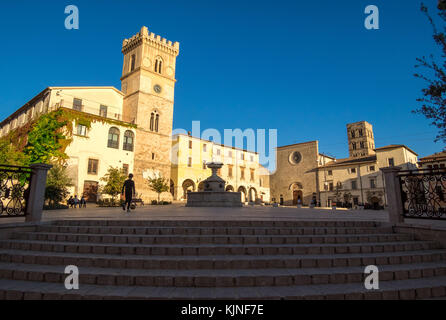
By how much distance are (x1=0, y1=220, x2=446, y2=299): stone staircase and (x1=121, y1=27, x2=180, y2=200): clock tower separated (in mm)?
26293

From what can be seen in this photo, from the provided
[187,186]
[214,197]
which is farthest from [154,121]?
[214,197]

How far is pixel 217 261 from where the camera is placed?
4145 mm

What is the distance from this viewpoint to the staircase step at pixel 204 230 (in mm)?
5488

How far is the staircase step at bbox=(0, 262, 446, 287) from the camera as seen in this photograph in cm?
362

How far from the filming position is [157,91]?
3541cm

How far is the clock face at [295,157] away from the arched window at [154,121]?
29170 millimetres

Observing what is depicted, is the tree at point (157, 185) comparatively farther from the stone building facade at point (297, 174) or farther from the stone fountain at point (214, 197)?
the stone building facade at point (297, 174)

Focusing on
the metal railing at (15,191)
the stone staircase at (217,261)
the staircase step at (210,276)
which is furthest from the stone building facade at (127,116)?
the staircase step at (210,276)

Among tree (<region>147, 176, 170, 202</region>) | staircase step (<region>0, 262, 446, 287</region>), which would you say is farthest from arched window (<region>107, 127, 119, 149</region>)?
staircase step (<region>0, 262, 446, 287</region>)

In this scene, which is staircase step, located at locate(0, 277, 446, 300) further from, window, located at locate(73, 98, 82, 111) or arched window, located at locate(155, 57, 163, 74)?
arched window, located at locate(155, 57, 163, 74)

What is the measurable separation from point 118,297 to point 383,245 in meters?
5.13

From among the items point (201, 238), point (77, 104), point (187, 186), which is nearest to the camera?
point (201, 238)

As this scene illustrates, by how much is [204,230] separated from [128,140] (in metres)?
27.4

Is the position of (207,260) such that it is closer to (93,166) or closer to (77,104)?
(93,166)
